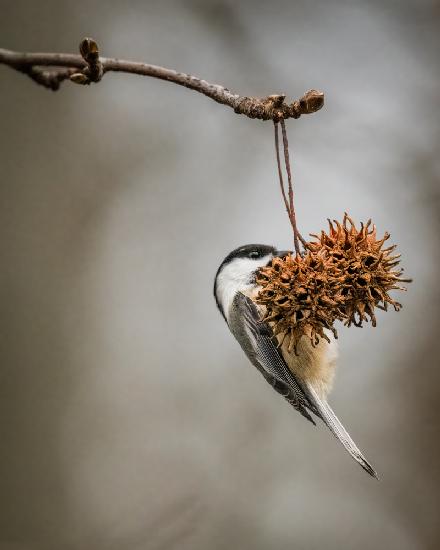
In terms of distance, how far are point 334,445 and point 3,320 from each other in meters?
1.77

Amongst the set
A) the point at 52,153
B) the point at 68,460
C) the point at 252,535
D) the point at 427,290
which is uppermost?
the point at 52,153

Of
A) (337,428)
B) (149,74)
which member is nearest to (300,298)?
(149,74)

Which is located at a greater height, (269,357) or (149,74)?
(149,74)

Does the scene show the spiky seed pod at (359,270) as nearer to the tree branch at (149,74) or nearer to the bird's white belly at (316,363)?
the tree branch at (149,74)

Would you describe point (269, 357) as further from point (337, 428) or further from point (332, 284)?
point (332, 284)

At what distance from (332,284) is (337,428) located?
25.3 inches

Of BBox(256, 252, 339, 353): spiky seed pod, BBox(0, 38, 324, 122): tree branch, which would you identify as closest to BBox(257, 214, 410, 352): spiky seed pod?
BBox(256, 252, 339, 353): spiky seed pod

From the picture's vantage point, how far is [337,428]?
1.59 meters

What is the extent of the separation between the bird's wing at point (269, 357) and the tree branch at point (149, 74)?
0.78 meters

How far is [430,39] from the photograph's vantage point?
297cm

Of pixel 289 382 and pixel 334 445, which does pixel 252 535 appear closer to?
pixel 334 445

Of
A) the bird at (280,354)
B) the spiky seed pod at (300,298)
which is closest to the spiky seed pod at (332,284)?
the spiky seed pod at (300,298)

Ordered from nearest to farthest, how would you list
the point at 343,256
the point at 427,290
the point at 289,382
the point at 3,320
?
the point at 343,256, the point at 289,382, the point at 3,320, the point at 427,290

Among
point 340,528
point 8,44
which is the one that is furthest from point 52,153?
point 340,528
